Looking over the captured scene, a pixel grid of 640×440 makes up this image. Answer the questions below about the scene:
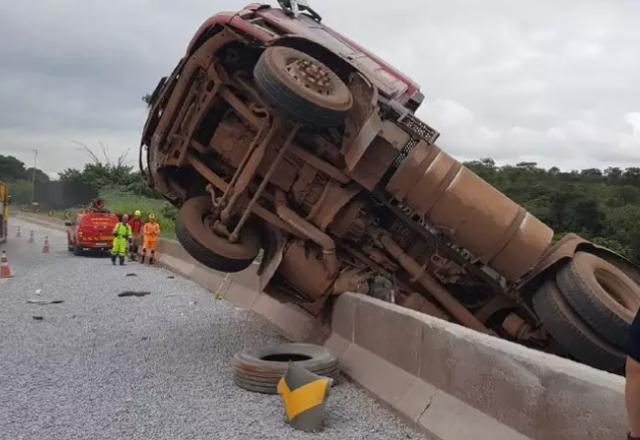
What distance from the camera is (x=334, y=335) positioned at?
5.93m

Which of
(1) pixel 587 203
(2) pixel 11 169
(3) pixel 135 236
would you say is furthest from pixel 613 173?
(2) pixel 11 169

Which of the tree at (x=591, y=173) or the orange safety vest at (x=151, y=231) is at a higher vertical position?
the tree at (x=591, y=173)

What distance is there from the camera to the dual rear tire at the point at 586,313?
4910 mm

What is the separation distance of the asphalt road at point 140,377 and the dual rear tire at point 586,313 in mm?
1621

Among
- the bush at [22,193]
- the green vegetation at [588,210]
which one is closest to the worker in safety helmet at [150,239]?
the green vegetation at [588,210]

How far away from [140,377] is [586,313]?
3431 millimetres

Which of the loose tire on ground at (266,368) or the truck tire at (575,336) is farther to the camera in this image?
the truck tire at (575,336)

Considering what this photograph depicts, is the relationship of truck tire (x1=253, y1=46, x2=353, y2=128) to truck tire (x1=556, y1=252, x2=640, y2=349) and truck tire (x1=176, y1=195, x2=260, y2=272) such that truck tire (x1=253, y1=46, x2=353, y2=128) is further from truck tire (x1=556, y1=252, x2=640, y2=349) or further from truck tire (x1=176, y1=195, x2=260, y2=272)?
truck tire (x1=556, y1=252, x2=640, y2=349)

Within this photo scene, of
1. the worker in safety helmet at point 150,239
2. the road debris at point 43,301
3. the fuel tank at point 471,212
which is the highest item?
the fuel tank at point 471,212

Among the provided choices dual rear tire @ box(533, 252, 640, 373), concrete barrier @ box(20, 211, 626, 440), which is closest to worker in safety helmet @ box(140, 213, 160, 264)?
concrete barrier @ box(20, 211, 626, 440)

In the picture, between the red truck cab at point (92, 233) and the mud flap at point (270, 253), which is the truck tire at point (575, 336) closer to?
the mud flap at point (270, 253)

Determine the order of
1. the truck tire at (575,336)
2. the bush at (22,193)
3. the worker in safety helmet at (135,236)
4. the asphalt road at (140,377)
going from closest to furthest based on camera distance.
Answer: the asphalt road at (140,377)
the truck tire at (575,336)
the worker in safety helmet at (135,236)
the bush at (22,193)

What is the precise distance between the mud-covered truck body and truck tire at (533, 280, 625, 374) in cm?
1

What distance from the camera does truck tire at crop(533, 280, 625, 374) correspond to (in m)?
4.94
